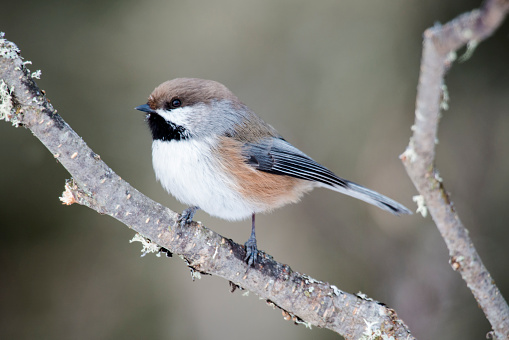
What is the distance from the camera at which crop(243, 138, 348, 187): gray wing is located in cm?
293

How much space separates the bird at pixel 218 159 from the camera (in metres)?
2.68

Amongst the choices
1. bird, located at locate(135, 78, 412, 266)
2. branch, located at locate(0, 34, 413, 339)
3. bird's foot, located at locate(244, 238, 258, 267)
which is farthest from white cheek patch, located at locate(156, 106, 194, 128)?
bird's foot, located at locate(244, 238, 258, 267)

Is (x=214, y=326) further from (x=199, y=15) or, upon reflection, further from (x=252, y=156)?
(x=199, y=15)

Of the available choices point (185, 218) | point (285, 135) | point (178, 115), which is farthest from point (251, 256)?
point (285, 135)

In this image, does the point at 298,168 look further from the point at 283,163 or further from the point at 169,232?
the point at 169,232

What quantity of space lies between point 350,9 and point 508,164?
1.95 meters

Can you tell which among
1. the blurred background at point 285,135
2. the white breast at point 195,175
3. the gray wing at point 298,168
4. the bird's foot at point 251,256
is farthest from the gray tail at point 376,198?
the blurred background at point 285,135

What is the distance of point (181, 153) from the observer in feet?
8.77

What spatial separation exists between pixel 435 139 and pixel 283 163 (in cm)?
157

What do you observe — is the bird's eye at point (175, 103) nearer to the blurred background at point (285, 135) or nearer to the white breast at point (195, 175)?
the white breast at point (195, 175)

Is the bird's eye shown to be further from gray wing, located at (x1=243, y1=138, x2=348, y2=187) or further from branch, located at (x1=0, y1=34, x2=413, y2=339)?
branch, located at (x1=0, y1=34, x2=413, y2=339)

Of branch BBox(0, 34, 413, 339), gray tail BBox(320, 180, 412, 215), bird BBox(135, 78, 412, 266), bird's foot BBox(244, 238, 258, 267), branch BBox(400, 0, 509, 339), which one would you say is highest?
gray tail BBox(320, 180, 412, 215)

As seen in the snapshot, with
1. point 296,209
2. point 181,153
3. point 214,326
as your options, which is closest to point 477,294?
point 181,153

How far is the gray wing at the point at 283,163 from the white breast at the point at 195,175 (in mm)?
278
